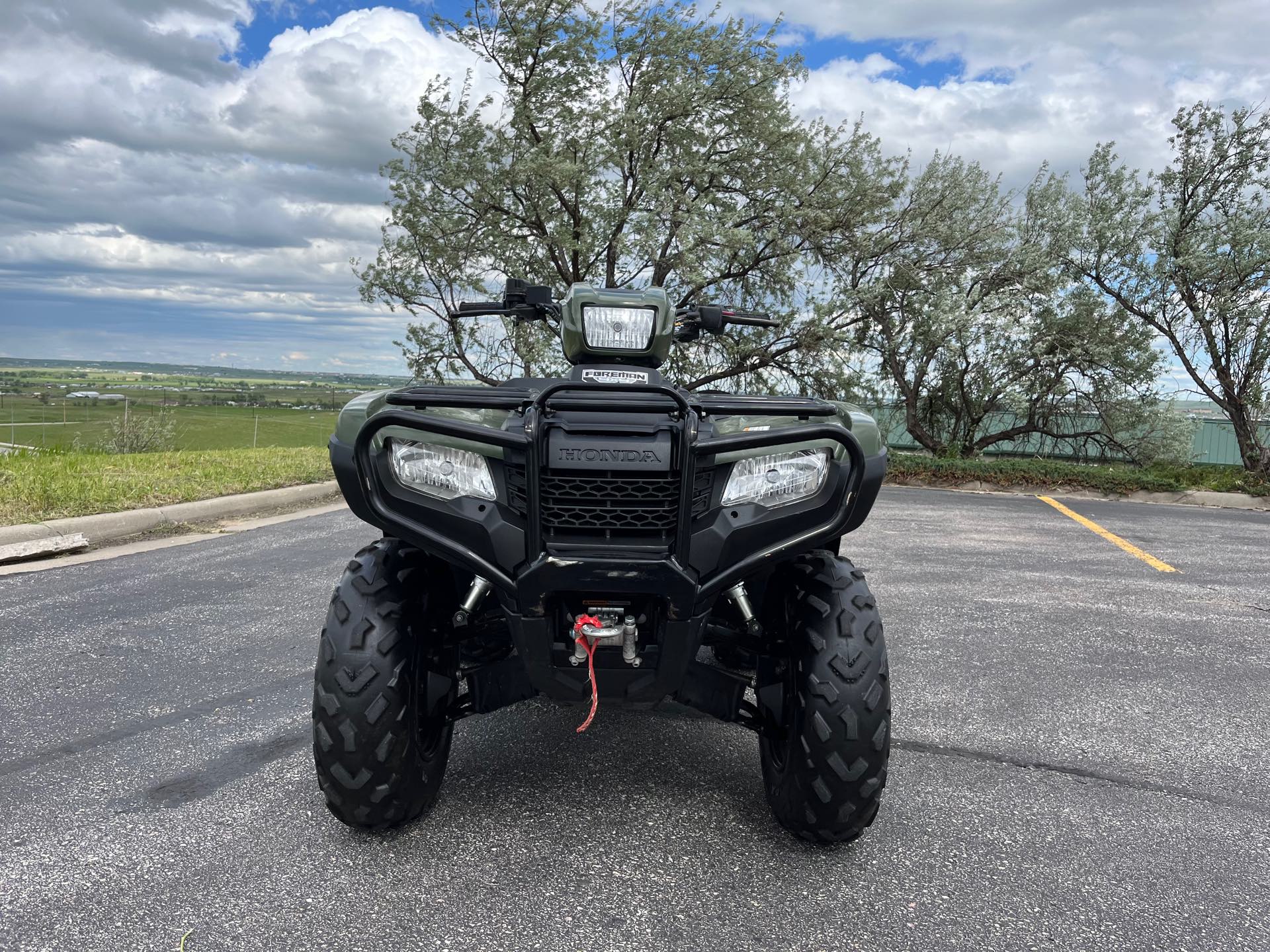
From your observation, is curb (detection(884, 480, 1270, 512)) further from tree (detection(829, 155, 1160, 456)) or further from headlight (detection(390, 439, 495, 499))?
headlight (detection(390, 439, 495, 499))

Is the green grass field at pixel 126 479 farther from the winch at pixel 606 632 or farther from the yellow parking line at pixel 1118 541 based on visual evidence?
the yellow parking line at pixel 1118 541

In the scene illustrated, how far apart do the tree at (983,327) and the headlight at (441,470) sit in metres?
12.8

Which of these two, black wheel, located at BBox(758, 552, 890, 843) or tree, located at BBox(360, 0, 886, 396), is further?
tree, located at BBox(360, 0, 886, 396)

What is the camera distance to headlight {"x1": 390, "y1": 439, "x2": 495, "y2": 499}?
7.42 feet

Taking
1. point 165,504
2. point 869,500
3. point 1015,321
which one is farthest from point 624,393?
point 1015,321

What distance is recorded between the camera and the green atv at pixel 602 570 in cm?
217

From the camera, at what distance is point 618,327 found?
9.93ft

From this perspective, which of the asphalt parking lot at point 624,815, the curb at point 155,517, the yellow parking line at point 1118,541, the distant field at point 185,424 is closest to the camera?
the asphalt parking lot at point 624,815

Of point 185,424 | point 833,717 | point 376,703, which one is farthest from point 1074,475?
point 185,424

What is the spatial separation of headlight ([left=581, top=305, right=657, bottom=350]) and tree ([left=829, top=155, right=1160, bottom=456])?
11872 millimetres

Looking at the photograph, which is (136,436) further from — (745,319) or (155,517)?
(745,319)

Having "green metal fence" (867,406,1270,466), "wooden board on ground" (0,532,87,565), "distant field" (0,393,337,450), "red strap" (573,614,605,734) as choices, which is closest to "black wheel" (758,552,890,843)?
"red strap" (573,614,605,734)

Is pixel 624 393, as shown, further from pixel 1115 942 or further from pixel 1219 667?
pixel 1219 667

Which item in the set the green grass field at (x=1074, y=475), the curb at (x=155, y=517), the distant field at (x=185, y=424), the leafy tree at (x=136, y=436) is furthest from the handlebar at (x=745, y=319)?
the leafy tree at (x=136, y=436)
